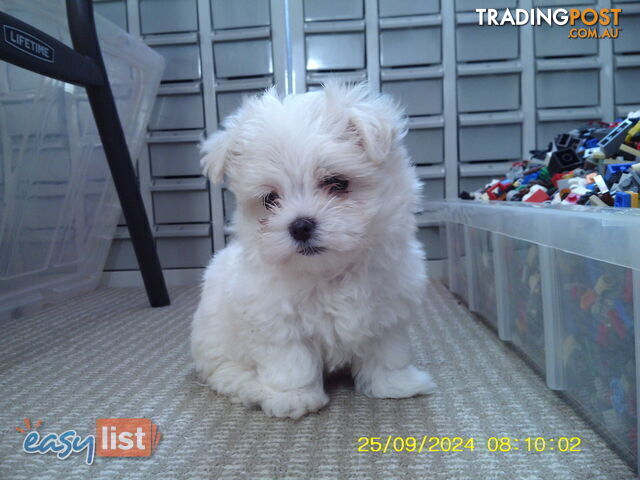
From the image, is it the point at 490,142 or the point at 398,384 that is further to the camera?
the point at 490,142

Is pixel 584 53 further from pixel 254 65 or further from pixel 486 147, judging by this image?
pixel 254 65

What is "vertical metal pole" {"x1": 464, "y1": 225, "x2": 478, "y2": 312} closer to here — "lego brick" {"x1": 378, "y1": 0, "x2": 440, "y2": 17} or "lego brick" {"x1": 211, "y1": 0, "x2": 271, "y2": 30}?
"lego brick" {"x1": 378, "y1": 0, "x2": 440, "y2": 17}

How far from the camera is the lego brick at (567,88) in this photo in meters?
2.67

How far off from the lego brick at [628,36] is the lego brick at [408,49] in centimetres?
90

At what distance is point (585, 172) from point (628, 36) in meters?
1.21

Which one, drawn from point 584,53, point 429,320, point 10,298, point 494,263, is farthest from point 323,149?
point 584,53

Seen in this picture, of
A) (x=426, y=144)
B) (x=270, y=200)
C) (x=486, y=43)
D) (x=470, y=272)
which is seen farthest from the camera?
(x=426, y=144)

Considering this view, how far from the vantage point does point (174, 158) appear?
2.93 m

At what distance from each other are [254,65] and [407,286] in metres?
2.00

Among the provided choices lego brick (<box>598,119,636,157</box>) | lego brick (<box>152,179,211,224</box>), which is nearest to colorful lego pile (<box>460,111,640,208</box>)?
lego brick (<box>598,119,636,157</box>)

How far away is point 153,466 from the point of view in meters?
1.00

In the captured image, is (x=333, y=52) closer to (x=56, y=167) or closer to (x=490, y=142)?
(x=490, y=142)

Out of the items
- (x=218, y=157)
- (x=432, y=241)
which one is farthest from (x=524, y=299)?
(x=432, y=241)

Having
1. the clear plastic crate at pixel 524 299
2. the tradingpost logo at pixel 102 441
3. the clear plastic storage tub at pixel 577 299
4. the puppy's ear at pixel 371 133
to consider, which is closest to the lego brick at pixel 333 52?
the clear plastic storage tub at pixel 577 299
